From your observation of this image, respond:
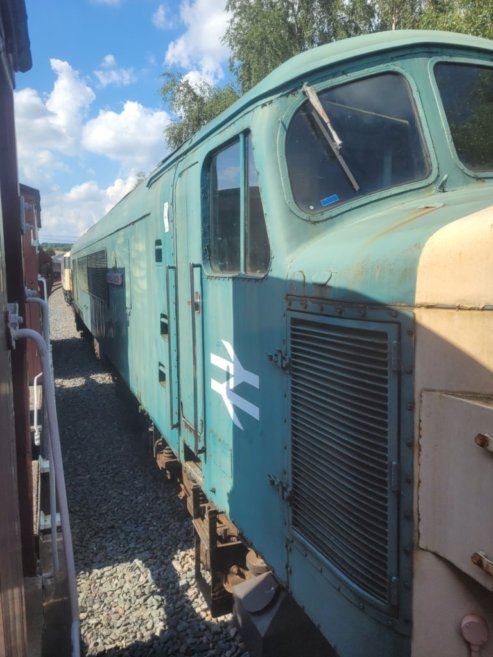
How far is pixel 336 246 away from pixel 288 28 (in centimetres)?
1971

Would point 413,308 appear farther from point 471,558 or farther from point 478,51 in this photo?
point 478,51

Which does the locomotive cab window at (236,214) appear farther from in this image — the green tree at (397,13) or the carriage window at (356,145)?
the green tree at (397,13)

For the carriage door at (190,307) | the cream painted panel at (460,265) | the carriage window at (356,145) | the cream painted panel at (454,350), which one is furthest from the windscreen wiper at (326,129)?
the carriage door at (190,307)

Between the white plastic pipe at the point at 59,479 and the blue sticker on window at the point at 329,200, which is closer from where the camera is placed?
the white plastic pipe at the point at 59,479

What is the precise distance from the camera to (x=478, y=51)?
9.02ft

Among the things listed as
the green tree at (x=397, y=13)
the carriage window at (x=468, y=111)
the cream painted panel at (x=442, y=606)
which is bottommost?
the cream painted panel at (x=442, y=606)

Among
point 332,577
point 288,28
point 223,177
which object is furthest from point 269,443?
point 288,28

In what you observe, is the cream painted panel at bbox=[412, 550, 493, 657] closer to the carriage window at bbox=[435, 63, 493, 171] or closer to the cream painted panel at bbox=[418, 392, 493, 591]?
the cream painted panel at bbox=[418, 392, 493, 591]

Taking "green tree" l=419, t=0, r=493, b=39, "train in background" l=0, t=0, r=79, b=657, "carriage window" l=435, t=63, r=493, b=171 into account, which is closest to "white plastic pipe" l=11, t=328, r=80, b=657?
"train in background" l=0, t=0, r=79, b=657

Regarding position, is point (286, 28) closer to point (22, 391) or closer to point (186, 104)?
point (186, 104)

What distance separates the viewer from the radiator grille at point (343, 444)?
193 cm

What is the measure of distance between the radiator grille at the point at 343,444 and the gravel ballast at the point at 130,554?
1658 mm

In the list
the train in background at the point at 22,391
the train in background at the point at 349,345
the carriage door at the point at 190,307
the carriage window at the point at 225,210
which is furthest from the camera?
the carriage door at the point at 190,307

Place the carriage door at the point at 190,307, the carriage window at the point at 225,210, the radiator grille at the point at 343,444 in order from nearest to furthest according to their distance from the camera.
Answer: the radiator grille at the point at 343,444
the carriage window at the point at 225,210
the carriage door at the point at 190,307
